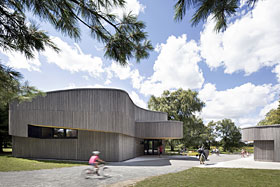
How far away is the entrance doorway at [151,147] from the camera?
85.1 feet

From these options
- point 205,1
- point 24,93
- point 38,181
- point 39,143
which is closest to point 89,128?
point 39,143

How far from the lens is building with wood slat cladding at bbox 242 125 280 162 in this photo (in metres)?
16.8

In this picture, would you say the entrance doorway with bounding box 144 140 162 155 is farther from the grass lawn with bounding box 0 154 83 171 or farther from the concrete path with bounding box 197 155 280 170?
the grass lawn with bounding box 0 154 83 171

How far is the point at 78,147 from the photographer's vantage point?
1628 centimetres

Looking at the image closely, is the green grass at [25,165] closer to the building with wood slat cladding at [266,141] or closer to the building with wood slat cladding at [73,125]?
the building with wood slat cladding at [73,125]

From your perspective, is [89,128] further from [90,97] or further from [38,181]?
[38,181]

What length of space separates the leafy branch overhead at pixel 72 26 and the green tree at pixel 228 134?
48092 millimetres

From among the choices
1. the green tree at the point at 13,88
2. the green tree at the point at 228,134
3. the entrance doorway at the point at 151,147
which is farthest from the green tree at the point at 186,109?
the green tree at the point at 13,88

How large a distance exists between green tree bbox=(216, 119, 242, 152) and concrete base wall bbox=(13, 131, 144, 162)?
1422 inches

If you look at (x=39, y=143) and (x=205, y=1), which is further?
(x=39, y=143)

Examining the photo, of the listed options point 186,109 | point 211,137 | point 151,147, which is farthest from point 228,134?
point 151,147

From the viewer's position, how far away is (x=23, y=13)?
405cm

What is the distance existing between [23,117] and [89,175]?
1154 centimetres

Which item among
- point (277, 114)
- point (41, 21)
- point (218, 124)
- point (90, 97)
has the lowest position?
point (218, 124)
